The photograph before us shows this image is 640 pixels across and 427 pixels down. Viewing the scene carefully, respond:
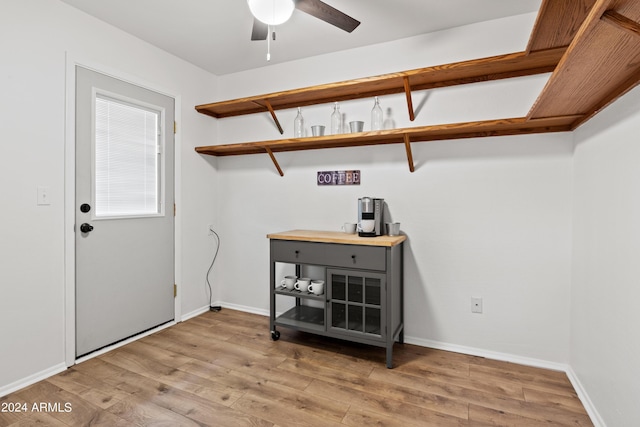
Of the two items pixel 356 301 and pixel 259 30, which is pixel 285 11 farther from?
pixel 356 301

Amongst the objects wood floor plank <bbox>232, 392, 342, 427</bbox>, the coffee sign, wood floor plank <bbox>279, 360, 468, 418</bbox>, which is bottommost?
wood floor plank <bbox>232, 392, 342, 427</bbox>

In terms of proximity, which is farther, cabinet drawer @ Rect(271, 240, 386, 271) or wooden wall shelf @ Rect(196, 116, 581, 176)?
cabinet drawer @ Rect(271, 240, 386, 271)

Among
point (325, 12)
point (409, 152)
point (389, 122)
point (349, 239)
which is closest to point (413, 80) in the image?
point (389, 122)

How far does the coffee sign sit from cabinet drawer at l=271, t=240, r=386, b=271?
2.15ft

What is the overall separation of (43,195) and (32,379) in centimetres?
114

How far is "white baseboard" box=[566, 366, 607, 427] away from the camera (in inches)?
64.4

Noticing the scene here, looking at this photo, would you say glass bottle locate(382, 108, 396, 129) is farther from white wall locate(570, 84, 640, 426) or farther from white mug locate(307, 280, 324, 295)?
white mug locate(307, 280, 324, 295)

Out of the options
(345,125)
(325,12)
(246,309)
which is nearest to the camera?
(325,12)

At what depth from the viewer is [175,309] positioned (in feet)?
9.98

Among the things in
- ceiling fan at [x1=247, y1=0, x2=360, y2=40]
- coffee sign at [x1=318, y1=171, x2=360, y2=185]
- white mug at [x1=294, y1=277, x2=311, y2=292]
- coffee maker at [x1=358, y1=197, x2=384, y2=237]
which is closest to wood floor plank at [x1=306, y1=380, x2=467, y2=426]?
white mug at [x1=294, y1=277, x2=311, y2=292]

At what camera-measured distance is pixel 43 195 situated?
6.86 ft

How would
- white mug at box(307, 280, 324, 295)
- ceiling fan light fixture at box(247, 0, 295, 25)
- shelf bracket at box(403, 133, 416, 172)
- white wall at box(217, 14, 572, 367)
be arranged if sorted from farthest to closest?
white mug at box(307, 280, 324, 295), shelf bracket at box(403, 133, 416, 172), white wall at box(217, 14, 572, 367), ceiling fan light fixture at box(247, 0, 295, 25)

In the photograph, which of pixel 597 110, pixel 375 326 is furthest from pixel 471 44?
pixel 375 326

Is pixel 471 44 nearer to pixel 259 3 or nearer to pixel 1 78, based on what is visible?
pixel 259 3
